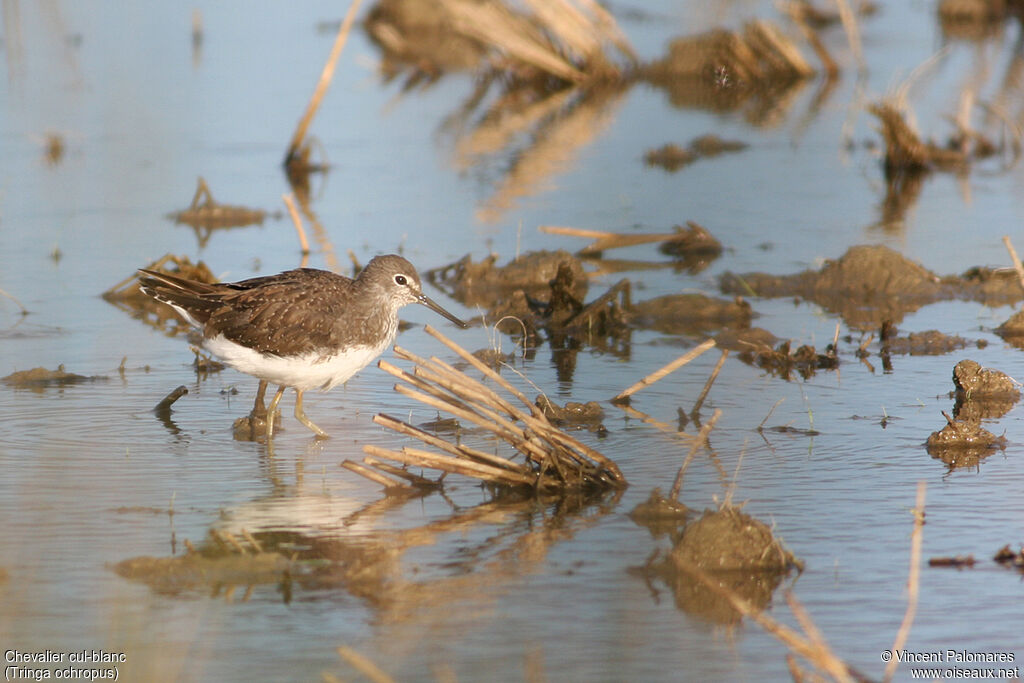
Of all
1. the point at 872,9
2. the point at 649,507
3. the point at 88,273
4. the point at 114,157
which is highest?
the point at 872,9

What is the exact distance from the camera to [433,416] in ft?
27.3

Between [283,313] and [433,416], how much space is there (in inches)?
44.7

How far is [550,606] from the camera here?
550 cm

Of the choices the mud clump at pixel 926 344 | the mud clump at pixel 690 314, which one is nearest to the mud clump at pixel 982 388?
the mud clump at pixel 926 344

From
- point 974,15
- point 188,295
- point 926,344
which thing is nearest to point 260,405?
point 188,295

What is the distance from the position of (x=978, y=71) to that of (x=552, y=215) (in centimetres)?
1038

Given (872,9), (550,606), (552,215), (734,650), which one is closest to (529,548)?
(550,606)

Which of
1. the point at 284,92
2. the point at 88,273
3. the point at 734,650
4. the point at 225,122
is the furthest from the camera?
the point at 284,92

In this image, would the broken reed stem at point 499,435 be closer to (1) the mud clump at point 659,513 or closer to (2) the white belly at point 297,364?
(1) the mud clump at point 659,513

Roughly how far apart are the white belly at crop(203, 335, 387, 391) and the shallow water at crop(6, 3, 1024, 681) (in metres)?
0.38

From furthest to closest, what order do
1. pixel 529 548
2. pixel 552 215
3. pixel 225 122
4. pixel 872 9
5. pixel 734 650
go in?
pixel 872 9
pixel 225 122
pixel 552 215
pixel 529 548
pixel 734 650

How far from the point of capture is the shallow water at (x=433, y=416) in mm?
5254

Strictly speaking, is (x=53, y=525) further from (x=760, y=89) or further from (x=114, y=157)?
(x=760, y=89)

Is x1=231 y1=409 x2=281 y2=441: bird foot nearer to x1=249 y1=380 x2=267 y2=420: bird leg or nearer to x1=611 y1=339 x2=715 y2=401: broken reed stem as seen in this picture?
x1=249 y1=380 x2=267 y2=420: bird leg
